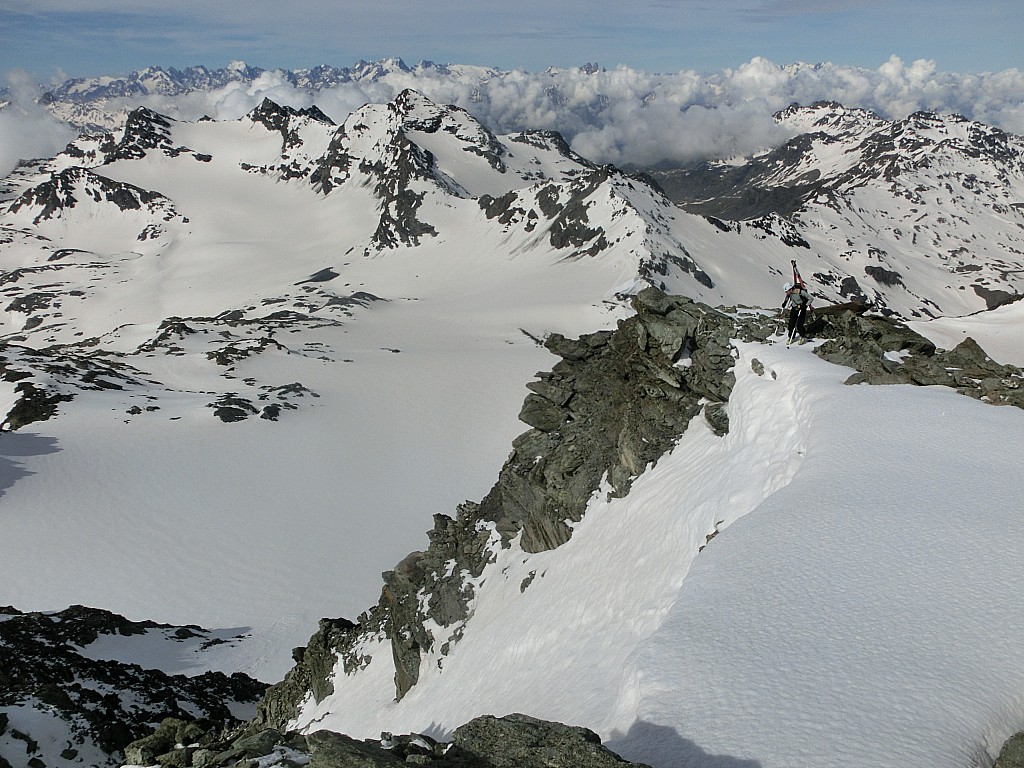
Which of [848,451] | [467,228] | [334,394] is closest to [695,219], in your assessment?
[467,228]

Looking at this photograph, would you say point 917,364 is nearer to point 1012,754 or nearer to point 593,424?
point 593,424

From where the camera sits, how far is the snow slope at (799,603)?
548 cm

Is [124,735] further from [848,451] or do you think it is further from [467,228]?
[467,228]

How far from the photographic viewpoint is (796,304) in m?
18.8

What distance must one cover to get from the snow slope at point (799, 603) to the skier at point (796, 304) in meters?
3.01

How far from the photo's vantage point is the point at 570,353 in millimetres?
23250

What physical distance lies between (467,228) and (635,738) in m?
154

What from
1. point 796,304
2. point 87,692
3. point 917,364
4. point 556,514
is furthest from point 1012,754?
point 87,692

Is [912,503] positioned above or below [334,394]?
above

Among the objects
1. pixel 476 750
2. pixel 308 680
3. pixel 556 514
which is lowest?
pixel 308 680

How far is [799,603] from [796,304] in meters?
13.9

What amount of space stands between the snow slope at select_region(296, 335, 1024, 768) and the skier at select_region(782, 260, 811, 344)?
3.01m

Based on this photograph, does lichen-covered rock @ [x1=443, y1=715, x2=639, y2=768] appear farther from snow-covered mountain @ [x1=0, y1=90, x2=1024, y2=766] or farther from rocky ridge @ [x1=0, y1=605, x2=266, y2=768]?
rocky ridge @ [x1=0, y1=605, x2=266, y2=768]

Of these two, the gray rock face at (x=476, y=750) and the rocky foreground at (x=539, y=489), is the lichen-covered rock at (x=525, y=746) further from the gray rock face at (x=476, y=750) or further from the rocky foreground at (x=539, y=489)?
the rocky foreground at (x=539, y=489)
